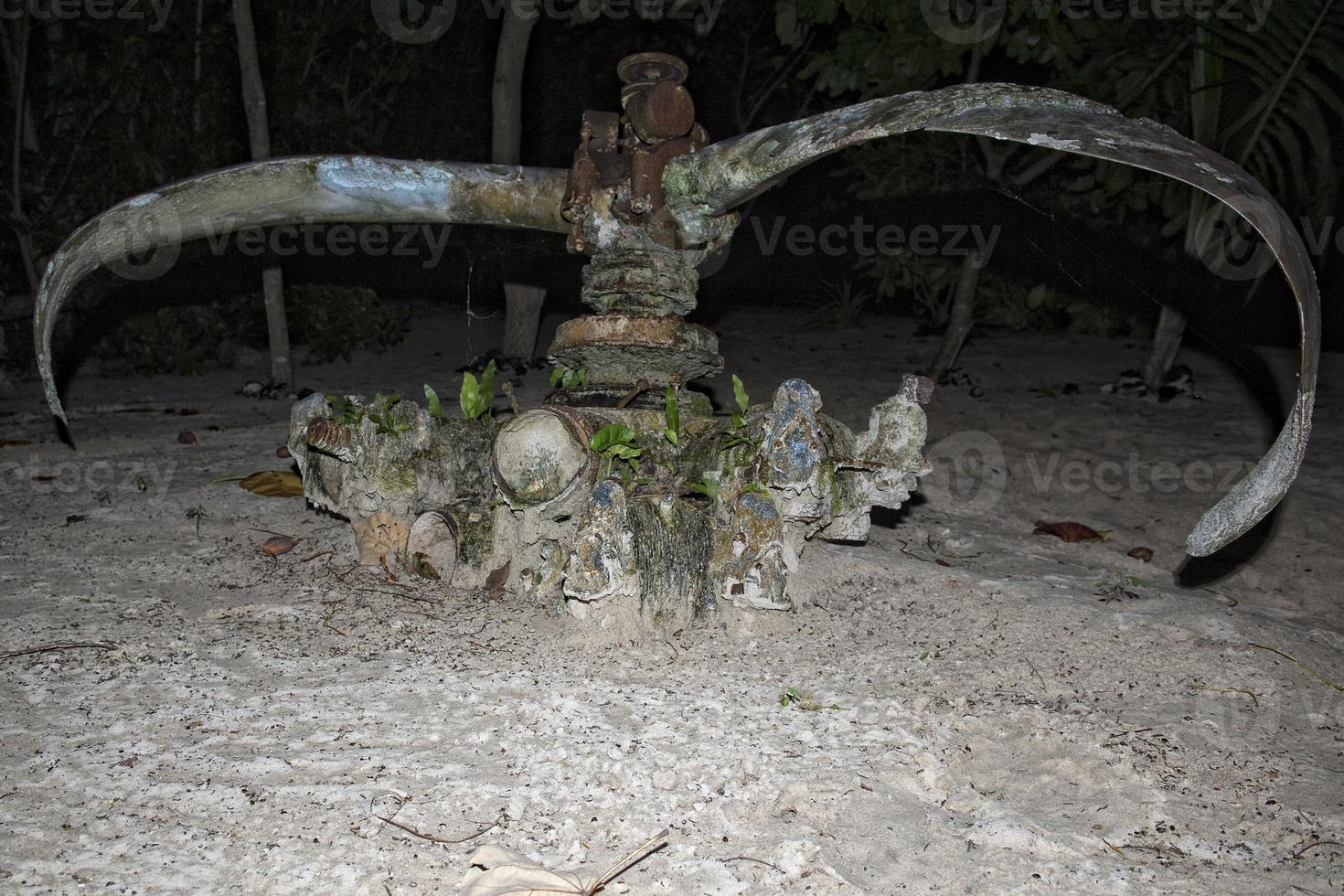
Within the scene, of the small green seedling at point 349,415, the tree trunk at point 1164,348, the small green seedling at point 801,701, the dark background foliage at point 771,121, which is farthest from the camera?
the tree trunk at point 1164,348

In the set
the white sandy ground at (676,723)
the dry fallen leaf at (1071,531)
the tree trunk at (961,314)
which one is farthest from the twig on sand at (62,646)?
the tree trunk at (961,314)

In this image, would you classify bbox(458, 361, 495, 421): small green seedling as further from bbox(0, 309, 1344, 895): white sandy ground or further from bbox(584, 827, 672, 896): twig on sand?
bbox(584, 827, 672, 896): twig on sand

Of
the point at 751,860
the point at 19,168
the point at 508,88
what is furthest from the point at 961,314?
the point at 19,168

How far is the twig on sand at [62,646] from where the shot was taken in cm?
195

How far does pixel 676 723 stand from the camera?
67.5 inches

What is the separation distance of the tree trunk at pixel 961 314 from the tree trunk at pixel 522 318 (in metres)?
2.73

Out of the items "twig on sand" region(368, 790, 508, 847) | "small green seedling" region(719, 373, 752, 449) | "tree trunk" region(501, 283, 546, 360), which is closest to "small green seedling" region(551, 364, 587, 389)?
"small green seedling" region(719, 373, 752, 449)

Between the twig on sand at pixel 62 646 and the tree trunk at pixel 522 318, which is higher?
the tree trunk at pixel 522 318

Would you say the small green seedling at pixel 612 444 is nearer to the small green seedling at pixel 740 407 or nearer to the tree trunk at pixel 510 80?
the small green seedling at pixel 740 407

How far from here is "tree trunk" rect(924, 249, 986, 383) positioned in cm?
523

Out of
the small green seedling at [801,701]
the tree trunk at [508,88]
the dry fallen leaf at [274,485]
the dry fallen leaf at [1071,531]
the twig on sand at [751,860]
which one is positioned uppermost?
the tree trunk at [508,88]

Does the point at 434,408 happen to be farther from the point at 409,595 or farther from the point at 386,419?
the point at 409,595

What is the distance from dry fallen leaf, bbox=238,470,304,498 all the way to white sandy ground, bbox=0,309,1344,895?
0.38 feet

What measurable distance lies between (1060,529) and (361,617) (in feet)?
8.24
